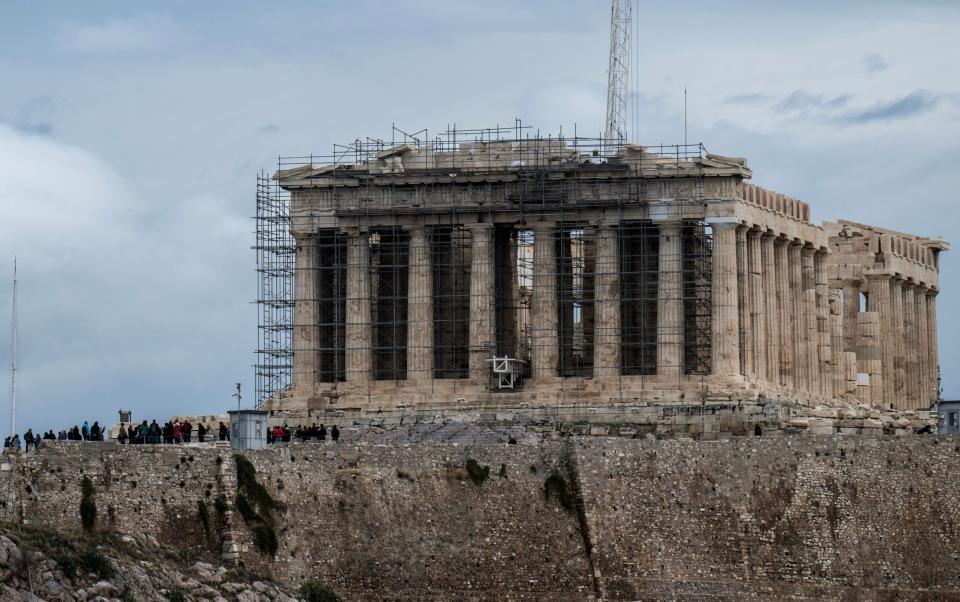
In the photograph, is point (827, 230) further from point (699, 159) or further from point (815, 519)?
point (815, 519)

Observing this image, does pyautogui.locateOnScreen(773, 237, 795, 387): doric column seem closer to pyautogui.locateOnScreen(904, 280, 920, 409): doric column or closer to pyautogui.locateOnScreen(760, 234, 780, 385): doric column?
pyautogui.locateOnScreen(760, 234, 780, 385): doric column

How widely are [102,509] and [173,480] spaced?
11.7 ft

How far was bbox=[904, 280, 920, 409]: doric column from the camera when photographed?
489 ft

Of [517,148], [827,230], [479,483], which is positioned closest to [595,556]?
[479,483]

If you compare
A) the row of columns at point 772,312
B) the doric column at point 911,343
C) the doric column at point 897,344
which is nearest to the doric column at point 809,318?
the row of columns at point 772,312

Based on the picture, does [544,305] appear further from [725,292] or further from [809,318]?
[809,318]

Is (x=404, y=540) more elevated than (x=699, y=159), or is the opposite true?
(x=699, y=159)

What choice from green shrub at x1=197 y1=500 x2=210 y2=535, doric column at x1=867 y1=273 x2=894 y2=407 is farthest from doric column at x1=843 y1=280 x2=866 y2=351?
green shrub at x1=197 y1=500 x2=210 y2=535

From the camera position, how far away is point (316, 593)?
318 feet

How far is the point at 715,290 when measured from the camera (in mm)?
125438

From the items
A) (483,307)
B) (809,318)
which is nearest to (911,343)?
(809,318)

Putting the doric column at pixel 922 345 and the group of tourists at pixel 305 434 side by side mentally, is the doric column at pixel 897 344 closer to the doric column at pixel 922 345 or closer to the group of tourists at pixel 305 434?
the doric column at pixel 922 345

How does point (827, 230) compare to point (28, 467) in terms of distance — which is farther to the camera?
point (827, 230)

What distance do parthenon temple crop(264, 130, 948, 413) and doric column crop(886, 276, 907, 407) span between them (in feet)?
54.2
